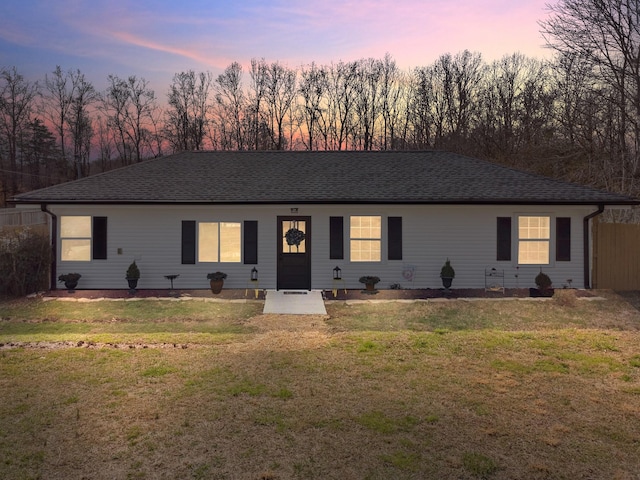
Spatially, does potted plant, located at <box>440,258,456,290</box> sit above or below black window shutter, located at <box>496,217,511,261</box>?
below

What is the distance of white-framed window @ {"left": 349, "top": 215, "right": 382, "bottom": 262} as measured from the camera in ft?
44.2

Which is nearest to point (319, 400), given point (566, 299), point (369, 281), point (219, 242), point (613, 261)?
point (369, 281)

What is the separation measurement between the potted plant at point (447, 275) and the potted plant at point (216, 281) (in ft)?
22.7

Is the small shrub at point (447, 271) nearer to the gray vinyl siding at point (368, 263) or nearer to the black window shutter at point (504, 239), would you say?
the gray vinyl siding at point (368, 263)

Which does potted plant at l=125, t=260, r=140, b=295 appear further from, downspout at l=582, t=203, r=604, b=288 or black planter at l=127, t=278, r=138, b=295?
downspout at l=582, t=203, r=604, b=288

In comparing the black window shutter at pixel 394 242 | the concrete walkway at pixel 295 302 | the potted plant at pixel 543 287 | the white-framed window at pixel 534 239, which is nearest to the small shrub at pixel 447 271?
the black window shutter at pixel 394 242

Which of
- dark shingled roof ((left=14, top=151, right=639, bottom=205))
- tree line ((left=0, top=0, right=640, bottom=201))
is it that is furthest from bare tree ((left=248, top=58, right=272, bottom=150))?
dark shingled roof ((left=14, top=151, right=639, bottom=205))

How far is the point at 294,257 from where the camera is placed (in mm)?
13484

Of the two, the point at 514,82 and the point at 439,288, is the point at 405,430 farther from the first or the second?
the point at 514,82

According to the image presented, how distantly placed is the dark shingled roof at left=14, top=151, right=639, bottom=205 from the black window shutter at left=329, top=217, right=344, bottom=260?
0.81 m

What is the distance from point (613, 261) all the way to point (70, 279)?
17.2m

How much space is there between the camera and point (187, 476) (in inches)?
153

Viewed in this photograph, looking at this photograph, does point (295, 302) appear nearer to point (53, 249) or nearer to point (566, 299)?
point (566, 299)

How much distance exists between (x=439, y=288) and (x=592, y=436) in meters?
8.87
